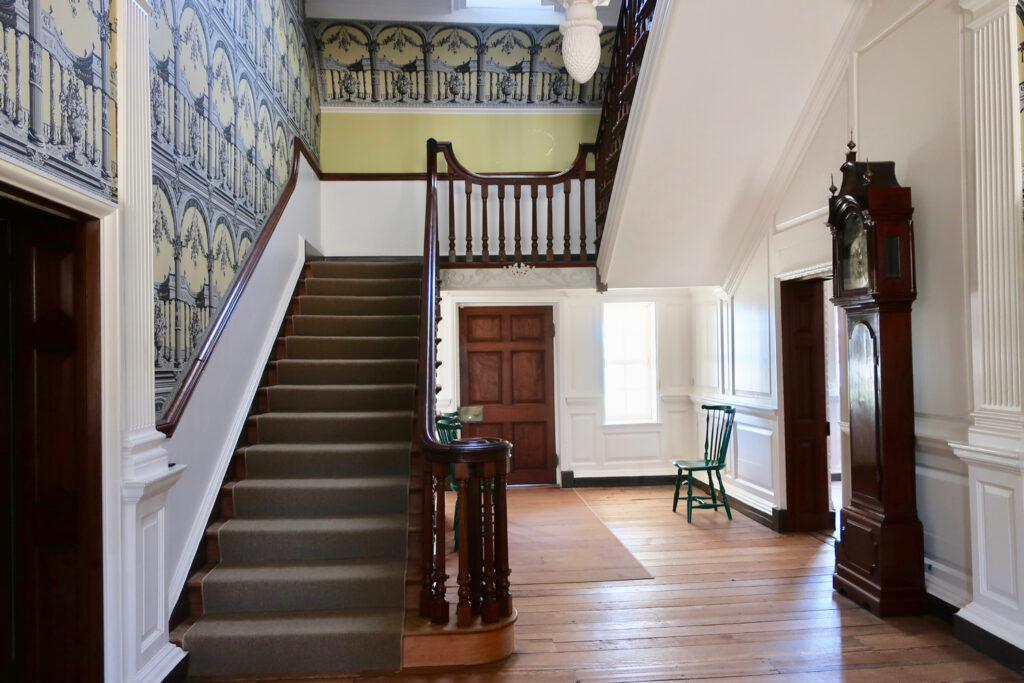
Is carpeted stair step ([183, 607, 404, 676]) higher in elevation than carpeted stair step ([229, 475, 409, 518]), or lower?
lower

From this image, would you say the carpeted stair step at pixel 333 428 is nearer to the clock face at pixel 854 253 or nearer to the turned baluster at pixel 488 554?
the turned baluster at pixel 488 554

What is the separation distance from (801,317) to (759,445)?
1135 millimetres

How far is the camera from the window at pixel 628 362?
7641mm

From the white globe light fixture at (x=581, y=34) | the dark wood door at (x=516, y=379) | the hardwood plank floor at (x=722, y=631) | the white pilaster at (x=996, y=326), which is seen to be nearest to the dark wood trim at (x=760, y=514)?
the hardwood plank floor at (x=722, y=631)

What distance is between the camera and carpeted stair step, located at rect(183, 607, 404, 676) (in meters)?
3.10

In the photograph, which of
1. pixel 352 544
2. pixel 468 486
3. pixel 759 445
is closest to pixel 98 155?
pixel 468 486

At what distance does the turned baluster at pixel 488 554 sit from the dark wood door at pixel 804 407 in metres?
3.09

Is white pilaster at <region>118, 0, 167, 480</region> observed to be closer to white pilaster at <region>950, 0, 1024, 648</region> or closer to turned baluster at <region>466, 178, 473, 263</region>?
turned baluster at <region>466, 178, 473, 263</region>

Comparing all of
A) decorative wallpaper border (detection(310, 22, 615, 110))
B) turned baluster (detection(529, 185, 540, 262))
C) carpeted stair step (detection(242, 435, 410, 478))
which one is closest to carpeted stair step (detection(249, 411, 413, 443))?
carpeted stair step (detection(242, 435, 410, 478))

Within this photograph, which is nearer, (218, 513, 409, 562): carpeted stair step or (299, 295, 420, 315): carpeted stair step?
(218, 513, 409, 562): carpeted stair step

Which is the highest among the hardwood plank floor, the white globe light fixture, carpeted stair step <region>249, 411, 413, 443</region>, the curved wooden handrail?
the white globe light fixture

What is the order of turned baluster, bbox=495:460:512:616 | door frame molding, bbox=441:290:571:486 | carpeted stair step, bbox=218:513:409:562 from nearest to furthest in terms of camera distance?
turned baluster, bbox=495:460:512:616, carpeted stair step, bbox=218:513:409:562, door frame molding, bbox=441:290:571:486

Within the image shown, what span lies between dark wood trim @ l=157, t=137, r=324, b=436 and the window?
3.64m

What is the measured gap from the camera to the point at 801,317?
5367mm
